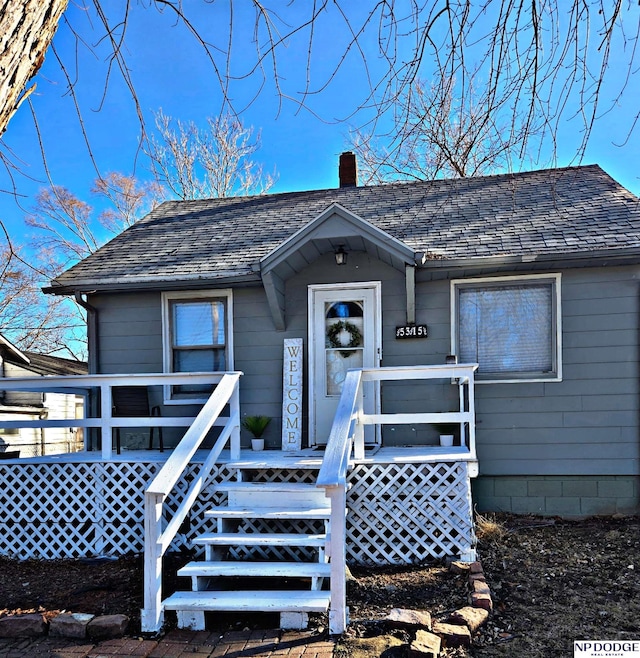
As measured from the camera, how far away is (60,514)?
19.7ft

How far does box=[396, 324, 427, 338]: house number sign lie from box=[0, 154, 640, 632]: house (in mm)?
25

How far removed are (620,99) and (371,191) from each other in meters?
6.46

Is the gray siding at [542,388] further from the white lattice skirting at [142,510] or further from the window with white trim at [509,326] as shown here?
the white lattice skirting at [142,510]

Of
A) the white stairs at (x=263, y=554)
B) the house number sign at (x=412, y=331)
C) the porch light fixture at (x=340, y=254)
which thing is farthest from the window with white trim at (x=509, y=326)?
the white stairs at (x=263, y=554)

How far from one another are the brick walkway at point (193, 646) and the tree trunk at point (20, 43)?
322cm

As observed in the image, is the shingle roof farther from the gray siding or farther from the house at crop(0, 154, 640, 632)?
the gray siding

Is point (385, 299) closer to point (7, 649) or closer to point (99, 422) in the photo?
point (99, 422)

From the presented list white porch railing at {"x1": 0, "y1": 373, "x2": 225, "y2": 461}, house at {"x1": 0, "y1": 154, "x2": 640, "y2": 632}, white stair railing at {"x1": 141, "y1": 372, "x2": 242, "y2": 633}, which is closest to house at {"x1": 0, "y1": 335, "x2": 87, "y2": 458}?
house at {"x1": 0, "y1": 154, "x2": 640, "y2": 632}

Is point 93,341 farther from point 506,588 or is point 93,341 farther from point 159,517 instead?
point 506,588

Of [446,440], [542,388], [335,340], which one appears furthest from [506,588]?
[335,340]

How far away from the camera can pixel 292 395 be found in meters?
7.14

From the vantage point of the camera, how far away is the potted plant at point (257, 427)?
7.08 meters

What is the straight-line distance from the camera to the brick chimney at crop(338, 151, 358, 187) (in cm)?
1014

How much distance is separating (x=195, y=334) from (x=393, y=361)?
257 cm
